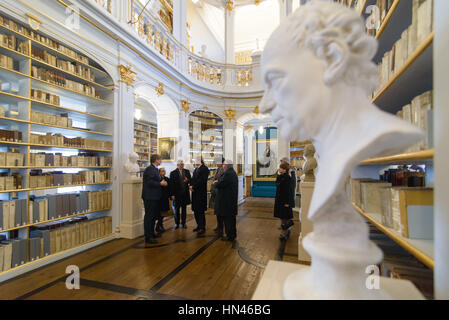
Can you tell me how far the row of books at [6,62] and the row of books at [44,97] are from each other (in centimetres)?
33

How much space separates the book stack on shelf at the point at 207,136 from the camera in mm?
6780

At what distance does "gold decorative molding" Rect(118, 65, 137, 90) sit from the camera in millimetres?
3771

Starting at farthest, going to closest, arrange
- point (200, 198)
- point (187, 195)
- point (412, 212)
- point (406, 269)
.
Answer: point (187, 195) → point (200, 198) → point (406, 269) → point (412, 212)

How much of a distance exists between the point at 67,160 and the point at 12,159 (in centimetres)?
70

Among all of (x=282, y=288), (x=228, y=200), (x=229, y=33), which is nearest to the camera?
(x=282, y=288)

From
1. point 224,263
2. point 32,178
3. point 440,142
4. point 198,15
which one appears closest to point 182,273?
point 224,263

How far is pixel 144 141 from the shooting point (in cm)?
801

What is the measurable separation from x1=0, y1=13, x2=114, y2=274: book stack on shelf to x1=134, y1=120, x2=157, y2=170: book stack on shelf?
3.98 meters

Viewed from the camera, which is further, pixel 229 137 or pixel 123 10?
pixel 229 137

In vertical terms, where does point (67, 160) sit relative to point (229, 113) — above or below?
below

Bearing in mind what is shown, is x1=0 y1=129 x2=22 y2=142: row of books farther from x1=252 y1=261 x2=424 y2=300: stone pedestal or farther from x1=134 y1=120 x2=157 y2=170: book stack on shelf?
x1=134 y1=120 x2=157 y2=170: book stack on shelf

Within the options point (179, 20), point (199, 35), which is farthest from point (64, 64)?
point (199, 35)

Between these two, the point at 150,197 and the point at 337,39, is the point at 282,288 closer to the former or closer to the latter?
the point at 337,39

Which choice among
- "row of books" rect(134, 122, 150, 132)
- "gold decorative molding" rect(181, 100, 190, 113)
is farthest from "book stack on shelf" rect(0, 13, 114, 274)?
"row of books" rect(134, 122, 150, 132)
